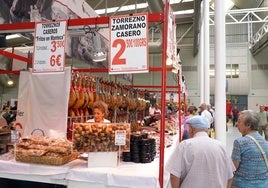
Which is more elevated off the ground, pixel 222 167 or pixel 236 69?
pixel 236 69

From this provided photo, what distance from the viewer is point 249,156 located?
292cm

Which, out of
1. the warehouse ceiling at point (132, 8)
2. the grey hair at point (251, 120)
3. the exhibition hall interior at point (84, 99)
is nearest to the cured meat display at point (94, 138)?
the exhibition hall interior at point (84, 99)

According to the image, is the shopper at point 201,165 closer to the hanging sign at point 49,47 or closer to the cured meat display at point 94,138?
the cured meat display at point 94,138

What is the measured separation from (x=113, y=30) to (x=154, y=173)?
136 centimetres

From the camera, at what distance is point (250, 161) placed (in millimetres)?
2912

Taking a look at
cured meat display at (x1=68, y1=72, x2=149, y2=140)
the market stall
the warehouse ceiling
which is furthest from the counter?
the warehouse ceiling

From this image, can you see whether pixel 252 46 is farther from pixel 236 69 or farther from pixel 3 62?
pixel 3 62

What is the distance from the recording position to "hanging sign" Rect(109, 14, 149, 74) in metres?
2.46

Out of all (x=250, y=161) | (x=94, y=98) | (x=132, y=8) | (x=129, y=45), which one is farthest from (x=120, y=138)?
(x=132, y=8)

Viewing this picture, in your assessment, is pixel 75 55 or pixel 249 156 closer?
pixel 249 156

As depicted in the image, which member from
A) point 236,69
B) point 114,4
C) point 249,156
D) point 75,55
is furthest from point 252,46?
point 249,156

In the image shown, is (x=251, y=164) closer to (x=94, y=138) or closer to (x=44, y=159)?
(x=94, y=138)

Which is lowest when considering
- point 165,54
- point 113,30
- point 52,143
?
point 52,143

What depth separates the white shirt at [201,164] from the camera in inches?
95.7
